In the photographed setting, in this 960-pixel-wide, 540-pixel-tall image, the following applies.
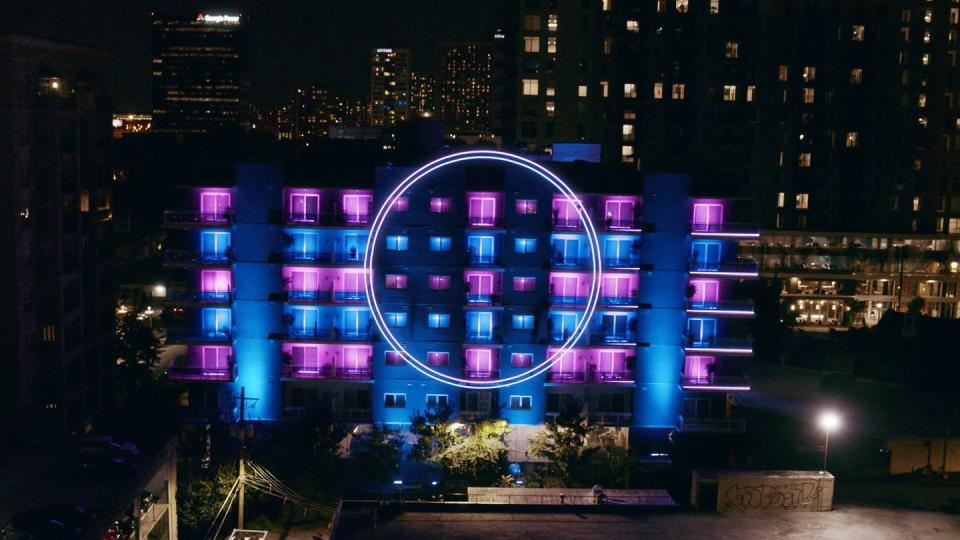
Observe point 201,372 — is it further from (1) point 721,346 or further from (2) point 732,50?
(2) point 732,50

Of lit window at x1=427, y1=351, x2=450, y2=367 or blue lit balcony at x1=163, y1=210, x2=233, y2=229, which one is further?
lit window at x1=427, y1=351, x2=450, y2=367

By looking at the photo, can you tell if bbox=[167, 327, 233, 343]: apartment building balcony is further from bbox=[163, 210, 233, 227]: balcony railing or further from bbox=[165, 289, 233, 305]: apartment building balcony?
bbox=[163, 210, 233, 227]: balcony railing

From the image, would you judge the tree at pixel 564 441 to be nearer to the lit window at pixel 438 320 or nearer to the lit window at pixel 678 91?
the lit window at pixel 438 320

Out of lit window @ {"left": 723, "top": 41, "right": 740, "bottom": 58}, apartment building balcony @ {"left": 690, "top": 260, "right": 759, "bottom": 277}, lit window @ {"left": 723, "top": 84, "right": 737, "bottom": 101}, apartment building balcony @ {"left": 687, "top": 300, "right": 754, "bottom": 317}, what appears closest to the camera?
apartment building balcony @ {"left": 690, "top": 260, "right": 759, "bottom": 277}

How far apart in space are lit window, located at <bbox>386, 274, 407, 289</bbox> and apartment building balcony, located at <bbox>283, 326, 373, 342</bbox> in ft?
8.28

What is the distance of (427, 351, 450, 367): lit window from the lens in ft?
154

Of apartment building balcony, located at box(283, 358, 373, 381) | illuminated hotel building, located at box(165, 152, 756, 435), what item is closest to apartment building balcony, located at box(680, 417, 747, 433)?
illuminated hotel building, located at box(165, 152, 756, 435)

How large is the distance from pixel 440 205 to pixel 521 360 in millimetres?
8430

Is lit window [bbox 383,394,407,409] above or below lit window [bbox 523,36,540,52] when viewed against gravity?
below

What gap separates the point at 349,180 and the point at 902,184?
Result: 62.9 m

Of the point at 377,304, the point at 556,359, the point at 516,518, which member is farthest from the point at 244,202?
the point at 516,518

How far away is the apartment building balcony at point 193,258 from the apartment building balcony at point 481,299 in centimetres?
1150

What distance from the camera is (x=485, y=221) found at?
154ft

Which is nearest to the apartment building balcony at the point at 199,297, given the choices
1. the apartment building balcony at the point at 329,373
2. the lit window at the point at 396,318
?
the apartment building balcony at the point at 329,373
